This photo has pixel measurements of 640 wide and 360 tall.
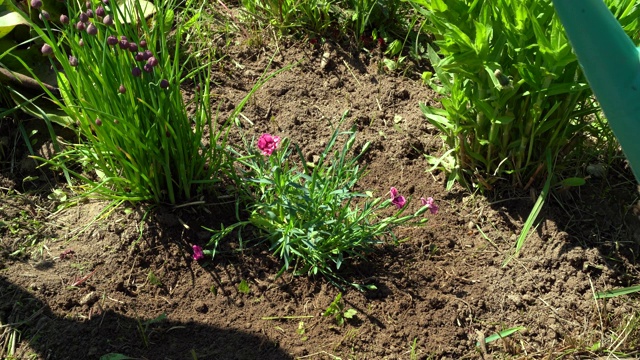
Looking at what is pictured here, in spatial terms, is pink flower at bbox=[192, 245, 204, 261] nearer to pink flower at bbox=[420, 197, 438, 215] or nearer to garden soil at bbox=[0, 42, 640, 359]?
garden soil at bbox=[0, 42, 640, 359]

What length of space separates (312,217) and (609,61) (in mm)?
1314

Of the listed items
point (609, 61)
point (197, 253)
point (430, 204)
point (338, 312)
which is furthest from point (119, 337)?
point (609, 61)

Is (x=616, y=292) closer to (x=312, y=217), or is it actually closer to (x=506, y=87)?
(x=506, y=87)

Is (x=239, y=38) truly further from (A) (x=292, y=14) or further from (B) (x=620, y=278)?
(B) (x=620, y=278)

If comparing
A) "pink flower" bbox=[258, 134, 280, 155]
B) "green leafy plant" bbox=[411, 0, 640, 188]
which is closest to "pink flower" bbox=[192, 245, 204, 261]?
"pink flower" bbox=[258, 134, 280, 155]

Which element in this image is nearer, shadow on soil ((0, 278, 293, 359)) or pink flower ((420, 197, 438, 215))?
shadow on soil ((0, 278, 293, 359))

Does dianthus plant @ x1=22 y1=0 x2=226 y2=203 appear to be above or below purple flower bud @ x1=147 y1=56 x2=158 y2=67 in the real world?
below

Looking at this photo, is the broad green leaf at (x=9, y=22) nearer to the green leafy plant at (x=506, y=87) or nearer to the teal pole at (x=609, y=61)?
the green leafy plant at (x=506, y=87)

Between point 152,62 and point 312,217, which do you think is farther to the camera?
point 312,217

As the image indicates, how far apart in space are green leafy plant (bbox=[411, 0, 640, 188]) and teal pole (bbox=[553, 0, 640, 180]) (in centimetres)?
87

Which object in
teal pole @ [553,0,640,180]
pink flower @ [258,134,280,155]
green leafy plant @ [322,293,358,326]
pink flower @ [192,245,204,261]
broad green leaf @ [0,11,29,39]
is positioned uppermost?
teal pole @ [553,0,640,180]

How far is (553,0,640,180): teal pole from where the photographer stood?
1.15m

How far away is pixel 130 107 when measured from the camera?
2248 millimetres

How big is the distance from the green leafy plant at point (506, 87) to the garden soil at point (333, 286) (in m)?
0.17
